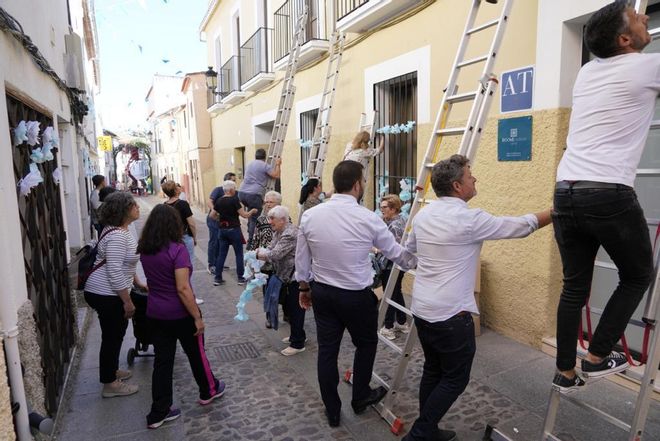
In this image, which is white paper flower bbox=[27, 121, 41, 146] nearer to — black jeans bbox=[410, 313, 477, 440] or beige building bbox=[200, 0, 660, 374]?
black jeans bbox=[410, 313, 477, 440]

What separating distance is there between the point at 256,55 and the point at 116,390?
961cm

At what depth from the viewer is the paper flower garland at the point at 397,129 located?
5.90m

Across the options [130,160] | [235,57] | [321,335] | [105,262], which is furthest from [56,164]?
[130,160]

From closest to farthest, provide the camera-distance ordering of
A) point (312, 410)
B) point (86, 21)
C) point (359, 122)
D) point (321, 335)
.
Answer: point (321, 335)
point (312, 410)
point (359, 122)
point (86, 21)

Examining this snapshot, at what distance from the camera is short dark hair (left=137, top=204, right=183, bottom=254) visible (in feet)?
10.5

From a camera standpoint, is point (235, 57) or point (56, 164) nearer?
point (56, 164)

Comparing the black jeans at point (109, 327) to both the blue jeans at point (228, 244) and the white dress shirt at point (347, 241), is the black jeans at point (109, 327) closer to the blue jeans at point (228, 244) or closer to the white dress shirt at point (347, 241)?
the white dress shirt at point (347, 241)

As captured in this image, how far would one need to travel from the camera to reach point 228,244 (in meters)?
7.38

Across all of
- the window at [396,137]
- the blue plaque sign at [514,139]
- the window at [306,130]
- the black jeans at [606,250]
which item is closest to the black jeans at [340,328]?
the black jeans at [606,250]

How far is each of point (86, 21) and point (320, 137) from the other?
1611 centimetres

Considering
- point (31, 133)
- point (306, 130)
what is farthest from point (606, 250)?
point (306, 130)

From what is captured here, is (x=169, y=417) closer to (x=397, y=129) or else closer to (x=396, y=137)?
(x=397, y=129)

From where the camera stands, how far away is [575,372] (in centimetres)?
240

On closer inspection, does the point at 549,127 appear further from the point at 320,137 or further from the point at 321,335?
the point at 320,137
